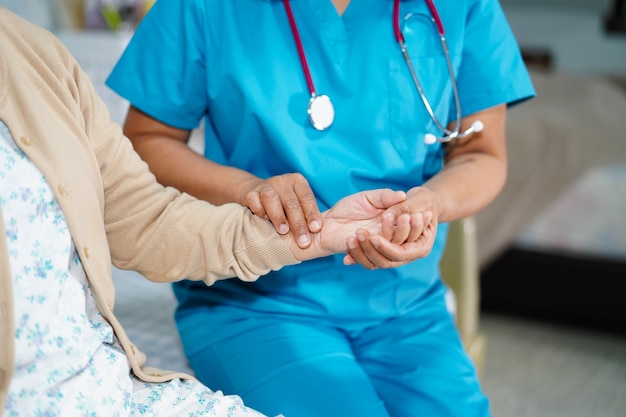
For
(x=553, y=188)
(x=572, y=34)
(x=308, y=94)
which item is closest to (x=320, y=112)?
(x=308, y=94)

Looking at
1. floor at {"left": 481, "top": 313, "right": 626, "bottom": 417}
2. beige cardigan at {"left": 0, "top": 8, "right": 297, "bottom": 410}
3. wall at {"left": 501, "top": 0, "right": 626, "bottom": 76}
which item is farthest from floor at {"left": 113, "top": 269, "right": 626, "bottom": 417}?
wall at {"left": 501, "top": 0, "right": 626, "bottom": 76}

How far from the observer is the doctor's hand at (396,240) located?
3.25 feet

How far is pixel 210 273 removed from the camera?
1.05 metres

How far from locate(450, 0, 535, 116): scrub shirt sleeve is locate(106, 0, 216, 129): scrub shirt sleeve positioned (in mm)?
376

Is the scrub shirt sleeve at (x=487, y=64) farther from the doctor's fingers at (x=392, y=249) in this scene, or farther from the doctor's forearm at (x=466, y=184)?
the doctor's fingers at (x=392, y=249)

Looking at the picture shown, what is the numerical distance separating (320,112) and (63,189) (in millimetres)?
391

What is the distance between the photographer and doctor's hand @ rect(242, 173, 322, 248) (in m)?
1.03

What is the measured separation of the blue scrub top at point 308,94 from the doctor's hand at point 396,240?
0.16 m

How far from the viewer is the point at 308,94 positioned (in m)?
1.16

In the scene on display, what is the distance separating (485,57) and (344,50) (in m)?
0.22

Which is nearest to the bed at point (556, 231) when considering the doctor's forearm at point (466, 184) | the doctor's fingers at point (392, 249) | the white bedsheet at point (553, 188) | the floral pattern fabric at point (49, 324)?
the white bedsheet at point (553, 188)

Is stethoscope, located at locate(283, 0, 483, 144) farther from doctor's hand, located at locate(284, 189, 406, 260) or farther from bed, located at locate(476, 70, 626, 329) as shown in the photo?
bed, located at locate(476, 70, 626, 329)

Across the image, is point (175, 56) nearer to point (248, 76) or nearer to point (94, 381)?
point (248, 76)

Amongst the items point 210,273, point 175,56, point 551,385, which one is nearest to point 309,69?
point 175,56
